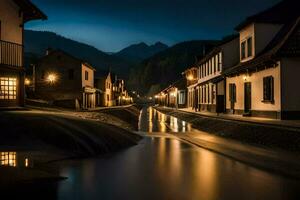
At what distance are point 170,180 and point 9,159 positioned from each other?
490 cm

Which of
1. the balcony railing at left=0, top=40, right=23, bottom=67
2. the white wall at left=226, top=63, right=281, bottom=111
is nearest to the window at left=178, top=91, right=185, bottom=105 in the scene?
the white wall at left=226, top=63, right=281, bottom=111

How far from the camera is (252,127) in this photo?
62.3ft

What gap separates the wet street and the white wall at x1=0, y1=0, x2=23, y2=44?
581 inches

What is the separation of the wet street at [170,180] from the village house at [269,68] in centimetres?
1148

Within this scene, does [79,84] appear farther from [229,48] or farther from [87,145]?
[87,145]

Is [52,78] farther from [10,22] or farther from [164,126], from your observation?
[10,22]

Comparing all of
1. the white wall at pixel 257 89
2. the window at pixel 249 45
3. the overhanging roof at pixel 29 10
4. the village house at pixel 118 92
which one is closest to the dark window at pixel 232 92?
the white wall at pixel 257 89

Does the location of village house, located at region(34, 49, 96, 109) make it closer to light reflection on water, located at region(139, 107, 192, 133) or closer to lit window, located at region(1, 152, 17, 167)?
light reflection on water, located at region(139, 107, 192, 133)

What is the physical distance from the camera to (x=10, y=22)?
2362 cm

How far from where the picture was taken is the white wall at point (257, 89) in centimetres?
2255

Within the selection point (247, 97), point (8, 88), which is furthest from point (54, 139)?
A: point (247, 97)

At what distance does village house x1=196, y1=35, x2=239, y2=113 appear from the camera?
36.8 meters

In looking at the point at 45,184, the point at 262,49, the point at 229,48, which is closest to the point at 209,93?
the point at 229,48

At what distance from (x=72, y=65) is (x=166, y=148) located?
4057cm
